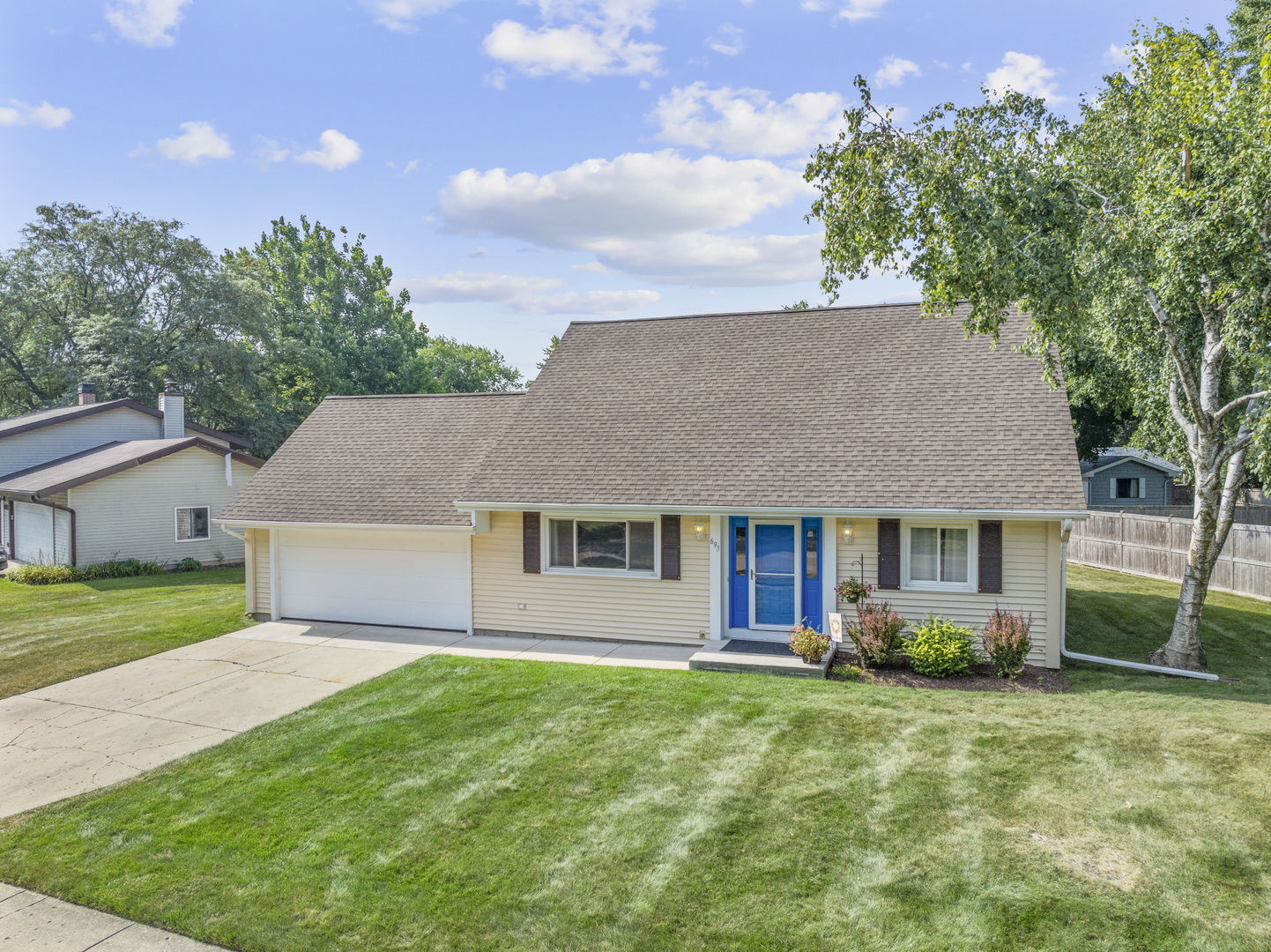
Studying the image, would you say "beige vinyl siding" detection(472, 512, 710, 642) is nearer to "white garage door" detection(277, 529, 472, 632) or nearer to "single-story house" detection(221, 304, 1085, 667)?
"single-story house" detection(221, 304, 1085, 667)

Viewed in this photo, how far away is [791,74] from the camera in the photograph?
40.0 ft

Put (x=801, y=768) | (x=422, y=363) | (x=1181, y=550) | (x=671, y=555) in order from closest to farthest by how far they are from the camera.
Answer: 1. (x=801, y=768)
2. (x=671, y=555)
3. (x=1181, y=550)
4. (x=422, y=363)

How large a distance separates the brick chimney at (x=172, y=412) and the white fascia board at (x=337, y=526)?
14716 millimetres

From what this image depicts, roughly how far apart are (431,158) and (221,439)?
1797cm

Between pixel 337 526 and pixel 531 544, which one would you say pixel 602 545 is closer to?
pixel 531 544

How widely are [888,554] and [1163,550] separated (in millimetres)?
12869

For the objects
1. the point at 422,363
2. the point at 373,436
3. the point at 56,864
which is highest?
the point at 422,363

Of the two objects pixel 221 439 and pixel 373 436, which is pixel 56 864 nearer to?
pixel 373 436

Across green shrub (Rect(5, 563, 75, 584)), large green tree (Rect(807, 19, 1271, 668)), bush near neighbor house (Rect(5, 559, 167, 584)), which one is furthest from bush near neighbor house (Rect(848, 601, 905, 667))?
green shrub (Rect(5, 563, 75, 584))

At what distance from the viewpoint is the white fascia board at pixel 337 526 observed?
1265 cm

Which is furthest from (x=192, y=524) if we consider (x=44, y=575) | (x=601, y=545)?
(x=601, y=545)

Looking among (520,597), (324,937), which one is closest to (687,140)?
(520,597)

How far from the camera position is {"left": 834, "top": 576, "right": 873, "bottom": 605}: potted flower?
1073 centimetres

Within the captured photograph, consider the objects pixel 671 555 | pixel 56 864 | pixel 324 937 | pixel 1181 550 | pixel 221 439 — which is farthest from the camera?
pixel 221 439
